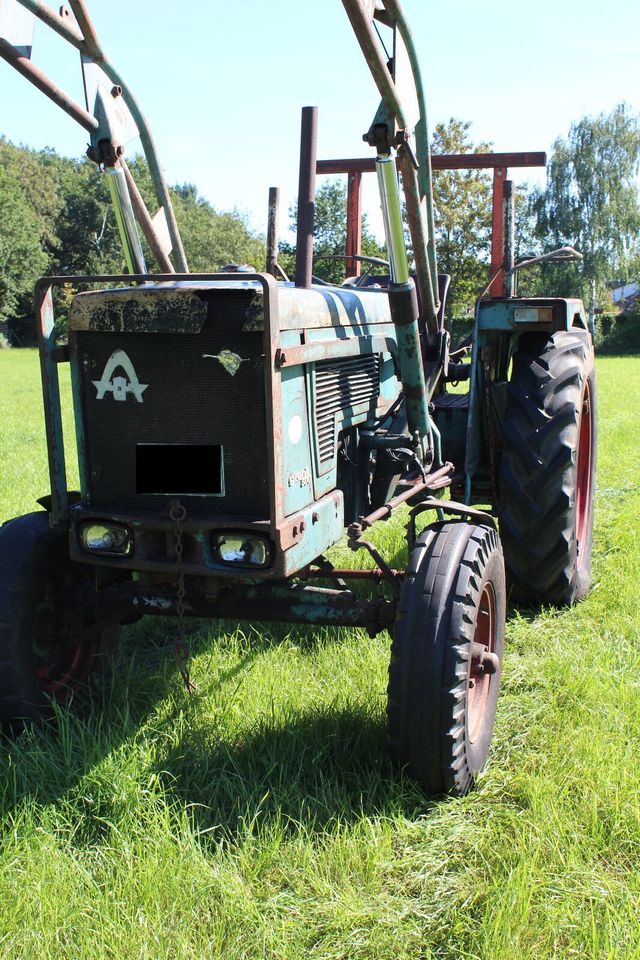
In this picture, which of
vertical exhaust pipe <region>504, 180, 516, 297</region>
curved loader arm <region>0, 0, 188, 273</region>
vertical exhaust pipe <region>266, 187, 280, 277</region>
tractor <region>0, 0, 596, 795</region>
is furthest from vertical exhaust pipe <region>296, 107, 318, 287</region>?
vertical exhaust pipe <region>504, 180, 516, 297</region>

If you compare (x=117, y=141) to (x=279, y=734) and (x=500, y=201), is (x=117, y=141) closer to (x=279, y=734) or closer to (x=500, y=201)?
(x=279, y=734)

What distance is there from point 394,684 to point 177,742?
0.85 meters

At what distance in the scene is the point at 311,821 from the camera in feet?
8.66

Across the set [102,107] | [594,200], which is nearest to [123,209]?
[102,107]

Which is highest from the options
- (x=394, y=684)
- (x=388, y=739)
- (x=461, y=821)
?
(x=394, y=684)

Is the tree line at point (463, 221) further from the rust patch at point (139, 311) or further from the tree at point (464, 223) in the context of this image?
the rust patch at point (139, 311)

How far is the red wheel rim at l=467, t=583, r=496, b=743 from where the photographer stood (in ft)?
9.82

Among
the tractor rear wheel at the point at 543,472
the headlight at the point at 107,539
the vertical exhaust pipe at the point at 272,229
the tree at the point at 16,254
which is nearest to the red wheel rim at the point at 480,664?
the tractor rear wheel at the point at 543,472

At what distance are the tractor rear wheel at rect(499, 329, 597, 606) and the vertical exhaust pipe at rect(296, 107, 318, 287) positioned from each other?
118cm

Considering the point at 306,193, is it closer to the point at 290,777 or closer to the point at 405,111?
the point at 405,111

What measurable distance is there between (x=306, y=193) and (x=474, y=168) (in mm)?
1767

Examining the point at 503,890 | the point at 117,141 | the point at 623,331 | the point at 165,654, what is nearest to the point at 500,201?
the point at 117,141

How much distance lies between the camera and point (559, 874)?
2373mm

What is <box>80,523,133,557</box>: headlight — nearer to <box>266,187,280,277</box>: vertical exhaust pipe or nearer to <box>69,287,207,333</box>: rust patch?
<box>69,287,207,333</box>: rust patch
